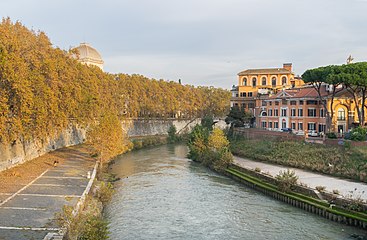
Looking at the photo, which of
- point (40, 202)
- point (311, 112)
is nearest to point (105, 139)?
point (40, 202)

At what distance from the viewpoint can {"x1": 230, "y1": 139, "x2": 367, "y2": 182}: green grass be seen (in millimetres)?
35188

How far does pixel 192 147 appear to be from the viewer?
52188 mm

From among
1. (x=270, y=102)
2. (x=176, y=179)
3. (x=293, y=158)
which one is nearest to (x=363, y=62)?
(x=293, y=158)

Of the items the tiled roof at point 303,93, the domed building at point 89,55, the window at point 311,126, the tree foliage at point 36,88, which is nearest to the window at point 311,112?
the window at point 311,126

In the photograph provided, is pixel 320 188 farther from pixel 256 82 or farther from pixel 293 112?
pixel 256 82

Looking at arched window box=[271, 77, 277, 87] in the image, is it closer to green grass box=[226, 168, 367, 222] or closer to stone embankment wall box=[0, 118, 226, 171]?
stone embankment wall box=[0, 118, 226, 171]

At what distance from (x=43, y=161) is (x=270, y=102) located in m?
35.5

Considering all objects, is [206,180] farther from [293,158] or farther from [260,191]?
[293,158]

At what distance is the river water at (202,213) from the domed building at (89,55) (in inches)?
2046

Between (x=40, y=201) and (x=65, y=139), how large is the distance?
104 feet

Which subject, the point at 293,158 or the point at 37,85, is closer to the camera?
the point at 37,85

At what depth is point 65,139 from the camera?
180ft

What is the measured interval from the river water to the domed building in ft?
171

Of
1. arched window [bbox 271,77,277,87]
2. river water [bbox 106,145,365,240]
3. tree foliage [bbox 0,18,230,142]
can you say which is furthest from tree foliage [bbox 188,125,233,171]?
arched window [bbox 271,77,277,87]
